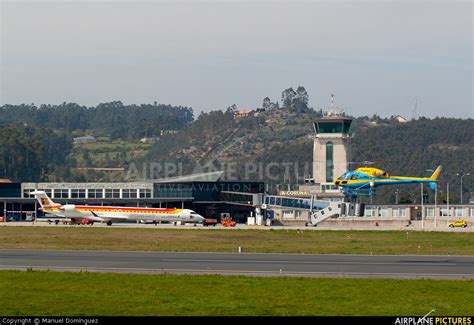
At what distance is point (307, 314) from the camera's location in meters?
37.5

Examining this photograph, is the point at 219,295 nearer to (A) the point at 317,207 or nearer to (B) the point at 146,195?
(A) the point at 317,207

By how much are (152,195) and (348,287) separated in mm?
126014

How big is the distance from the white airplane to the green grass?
8961cm

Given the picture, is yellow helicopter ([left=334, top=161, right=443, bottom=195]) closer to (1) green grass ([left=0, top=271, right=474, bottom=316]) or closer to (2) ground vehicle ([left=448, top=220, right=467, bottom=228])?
(2) ground vehicle ([left=448, top=220, right=467, bottom=228])

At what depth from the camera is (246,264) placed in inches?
2448

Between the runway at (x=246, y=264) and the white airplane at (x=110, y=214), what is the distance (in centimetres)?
6772

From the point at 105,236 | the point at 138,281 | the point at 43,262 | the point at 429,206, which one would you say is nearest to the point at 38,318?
the point at 138,281

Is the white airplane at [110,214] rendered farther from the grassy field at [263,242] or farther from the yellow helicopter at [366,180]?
the grassy field at [263,242]

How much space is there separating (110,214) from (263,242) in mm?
56645

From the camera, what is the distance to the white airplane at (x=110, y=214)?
142500 millimetres

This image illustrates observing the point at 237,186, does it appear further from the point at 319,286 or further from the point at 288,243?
the point at 319,286

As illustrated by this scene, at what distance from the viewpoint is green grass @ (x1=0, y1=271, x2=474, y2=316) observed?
38656 mm

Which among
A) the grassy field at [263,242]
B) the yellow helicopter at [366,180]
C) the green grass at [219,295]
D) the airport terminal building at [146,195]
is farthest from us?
the airport terminal building at [146,195]

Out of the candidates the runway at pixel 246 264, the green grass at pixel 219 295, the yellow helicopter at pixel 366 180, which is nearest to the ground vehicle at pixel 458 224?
the yellow helicopter at pixel 366 180
